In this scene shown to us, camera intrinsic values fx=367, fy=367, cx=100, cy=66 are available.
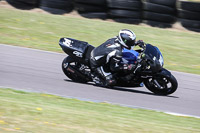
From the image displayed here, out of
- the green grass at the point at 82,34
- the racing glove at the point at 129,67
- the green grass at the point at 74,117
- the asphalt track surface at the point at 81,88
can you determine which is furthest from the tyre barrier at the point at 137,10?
the green grass at the point at 74,117

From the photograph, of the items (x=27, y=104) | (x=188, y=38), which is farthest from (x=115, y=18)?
(x=27, y=104)

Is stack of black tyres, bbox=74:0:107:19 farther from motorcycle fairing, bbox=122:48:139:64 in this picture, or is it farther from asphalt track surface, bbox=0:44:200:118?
motorcycle fairing, bbox=122:48:139:64

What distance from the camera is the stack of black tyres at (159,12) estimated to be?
1546 cm

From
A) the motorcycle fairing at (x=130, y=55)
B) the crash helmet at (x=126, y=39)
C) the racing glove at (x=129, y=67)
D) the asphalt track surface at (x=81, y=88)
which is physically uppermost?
the crash helmet at (x=126, y=39)

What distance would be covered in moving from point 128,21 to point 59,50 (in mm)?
4853

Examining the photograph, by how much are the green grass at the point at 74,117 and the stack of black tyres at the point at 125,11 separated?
886 centimetres

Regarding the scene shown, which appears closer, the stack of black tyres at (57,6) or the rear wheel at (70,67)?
the rear wheel at (70,67)

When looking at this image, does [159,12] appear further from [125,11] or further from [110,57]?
[110,57]

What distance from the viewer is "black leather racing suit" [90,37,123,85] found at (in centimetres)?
833

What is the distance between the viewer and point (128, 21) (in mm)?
16078

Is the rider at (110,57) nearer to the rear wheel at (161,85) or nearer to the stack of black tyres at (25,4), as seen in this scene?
the rear wheel at (161,85)

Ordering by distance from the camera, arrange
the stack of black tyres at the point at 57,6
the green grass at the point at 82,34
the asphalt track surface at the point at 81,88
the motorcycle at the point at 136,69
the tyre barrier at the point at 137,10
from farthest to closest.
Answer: the stack of black tyres at the point at 57,6 → the tyre barrier at the point at 137,10 → the green grass at the point at 82,34 → the motorcycle at the point at 136,69 → the asphalt track surface at the point at 81,88

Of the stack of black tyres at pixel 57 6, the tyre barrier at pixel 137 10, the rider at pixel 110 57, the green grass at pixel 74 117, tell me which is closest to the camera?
the green grass at pixel 74 117

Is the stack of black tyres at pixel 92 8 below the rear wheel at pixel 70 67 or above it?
above
